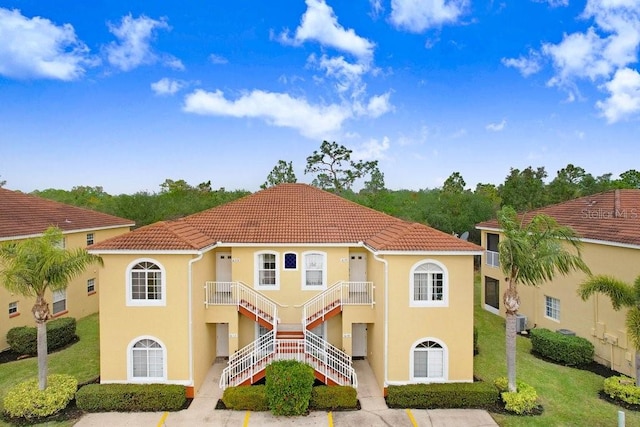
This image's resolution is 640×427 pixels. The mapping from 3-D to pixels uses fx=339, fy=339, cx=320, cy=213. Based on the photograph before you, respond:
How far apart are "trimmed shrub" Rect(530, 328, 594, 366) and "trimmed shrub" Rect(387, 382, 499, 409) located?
5.89 metres

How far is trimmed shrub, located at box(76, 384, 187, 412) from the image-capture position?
12.4m

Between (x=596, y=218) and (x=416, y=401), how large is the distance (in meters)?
14.2

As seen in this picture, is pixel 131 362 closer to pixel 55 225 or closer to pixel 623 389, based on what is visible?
pixel 55 225

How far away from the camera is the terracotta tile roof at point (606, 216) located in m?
15.5

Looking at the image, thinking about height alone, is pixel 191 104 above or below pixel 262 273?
above

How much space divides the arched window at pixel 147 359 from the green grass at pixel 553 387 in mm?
12735

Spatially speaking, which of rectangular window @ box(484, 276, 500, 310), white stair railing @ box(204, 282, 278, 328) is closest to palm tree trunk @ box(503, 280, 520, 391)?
white stair railing @ box(204, 282, 278, 328)

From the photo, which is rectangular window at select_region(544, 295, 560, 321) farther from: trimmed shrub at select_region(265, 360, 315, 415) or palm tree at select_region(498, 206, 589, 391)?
trimmed shrub at select_region(265, 360, 315, 415)

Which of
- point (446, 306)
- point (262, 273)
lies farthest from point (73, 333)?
point (446, 306)

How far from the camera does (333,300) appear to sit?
52.6 feet

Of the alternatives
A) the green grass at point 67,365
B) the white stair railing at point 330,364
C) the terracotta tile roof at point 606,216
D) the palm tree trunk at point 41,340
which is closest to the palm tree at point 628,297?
the terracotta tile roof at point 606,216

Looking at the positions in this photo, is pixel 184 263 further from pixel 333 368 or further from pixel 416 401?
pixel 416 401

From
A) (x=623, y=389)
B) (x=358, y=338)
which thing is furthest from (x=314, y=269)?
(x=623, y=389)

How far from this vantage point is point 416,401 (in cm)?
1271
